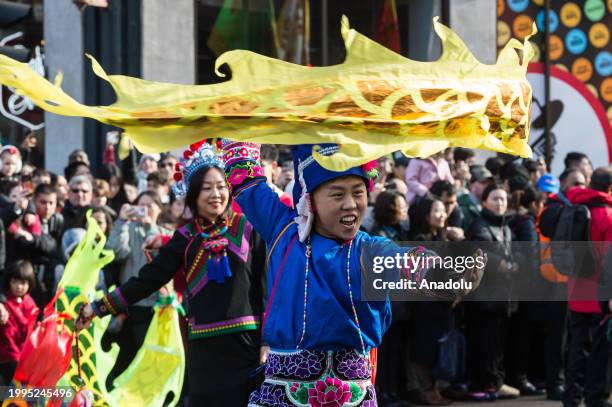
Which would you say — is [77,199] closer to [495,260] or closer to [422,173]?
[422,173]

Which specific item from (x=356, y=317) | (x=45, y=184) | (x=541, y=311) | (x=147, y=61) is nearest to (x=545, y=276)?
(x=541, y=311)

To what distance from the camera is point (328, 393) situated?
5000 mm

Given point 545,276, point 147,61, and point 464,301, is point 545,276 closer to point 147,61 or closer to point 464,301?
point 464,301

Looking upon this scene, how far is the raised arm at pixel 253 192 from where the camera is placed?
→ 5.35m

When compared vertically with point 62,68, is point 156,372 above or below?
below

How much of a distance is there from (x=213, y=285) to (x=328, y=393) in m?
2.15

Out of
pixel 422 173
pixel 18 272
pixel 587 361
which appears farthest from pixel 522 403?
pixel 18 272

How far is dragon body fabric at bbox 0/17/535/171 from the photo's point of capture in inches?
177

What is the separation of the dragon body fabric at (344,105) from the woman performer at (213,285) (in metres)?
2.43

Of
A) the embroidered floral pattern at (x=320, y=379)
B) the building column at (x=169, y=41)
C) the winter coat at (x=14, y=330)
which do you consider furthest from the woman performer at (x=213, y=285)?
the building column at (x=169, y=41)

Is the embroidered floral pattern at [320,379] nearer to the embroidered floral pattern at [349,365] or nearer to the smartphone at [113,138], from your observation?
the embroidered floral pattern at [349,365]

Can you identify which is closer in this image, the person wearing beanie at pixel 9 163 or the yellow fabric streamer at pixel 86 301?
the yellow fabric streamer at pixel 86 301

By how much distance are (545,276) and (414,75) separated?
224 inches

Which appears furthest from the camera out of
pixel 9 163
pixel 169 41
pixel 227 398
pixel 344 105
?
pixel 169 41
